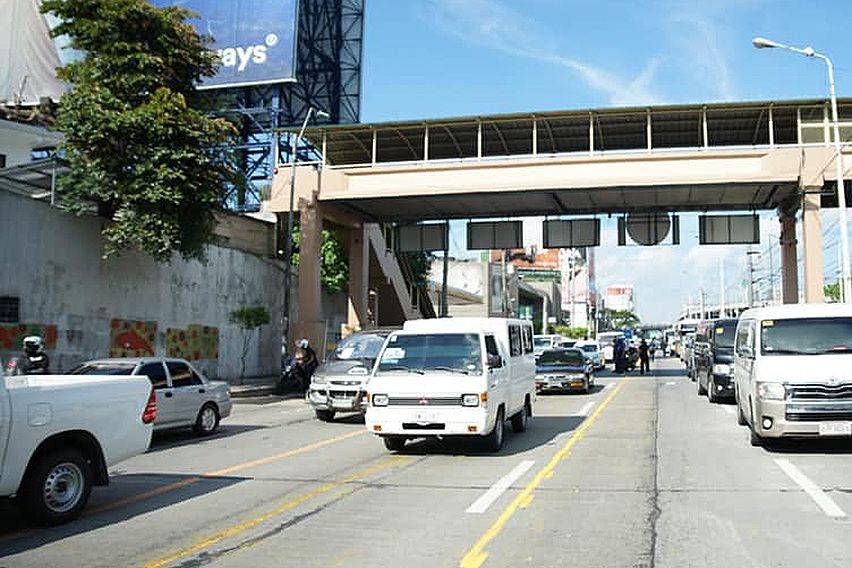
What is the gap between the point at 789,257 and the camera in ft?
118

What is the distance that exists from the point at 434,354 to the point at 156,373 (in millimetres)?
5471

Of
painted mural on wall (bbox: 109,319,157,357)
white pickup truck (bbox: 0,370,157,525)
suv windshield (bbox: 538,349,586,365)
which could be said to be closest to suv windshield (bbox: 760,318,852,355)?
white pickup truck (bbox: 0,370,157,525)

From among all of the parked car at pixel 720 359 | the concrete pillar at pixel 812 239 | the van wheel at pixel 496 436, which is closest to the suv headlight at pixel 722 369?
the parked car at pixel 720 359

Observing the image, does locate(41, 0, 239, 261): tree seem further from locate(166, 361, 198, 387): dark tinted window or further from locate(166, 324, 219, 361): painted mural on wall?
locate(166, 361, 198, 387): dark tinted window

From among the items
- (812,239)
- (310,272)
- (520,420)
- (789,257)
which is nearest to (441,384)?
(520,420)

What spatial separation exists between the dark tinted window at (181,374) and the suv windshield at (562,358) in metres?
14.5

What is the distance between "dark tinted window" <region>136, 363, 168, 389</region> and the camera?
14.8m

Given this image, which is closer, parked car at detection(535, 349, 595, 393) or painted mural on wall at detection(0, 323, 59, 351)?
painted mural on wall at detection(0, 323, 59, 351)

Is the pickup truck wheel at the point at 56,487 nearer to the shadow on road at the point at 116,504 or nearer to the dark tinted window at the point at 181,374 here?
the shadow on road at the point at 116,504

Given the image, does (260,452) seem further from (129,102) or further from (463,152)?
(463,152)

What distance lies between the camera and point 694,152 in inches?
1214

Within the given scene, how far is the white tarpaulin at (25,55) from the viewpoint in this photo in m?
42.2

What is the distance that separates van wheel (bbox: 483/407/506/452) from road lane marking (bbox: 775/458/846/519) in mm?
4173

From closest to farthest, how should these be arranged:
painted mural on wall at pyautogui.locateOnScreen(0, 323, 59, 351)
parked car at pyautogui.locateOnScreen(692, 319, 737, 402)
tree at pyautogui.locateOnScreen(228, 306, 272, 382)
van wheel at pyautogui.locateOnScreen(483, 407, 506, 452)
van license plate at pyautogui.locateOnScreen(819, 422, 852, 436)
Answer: van license plate at pyautogui.locateOnScreen(819, 422, 852, 436) < van wheel at pyautogui.locateOnScreen(483, 407, 506, 452) < painted mural on wall at pyautogui.locateOnScreen(0, 323, 59, 351) < parked car at pyautogui.locateOnScreen(692, 319, 737, 402) < tree at pyautogui.locateOnScreen(228, 306, 272, 382)
